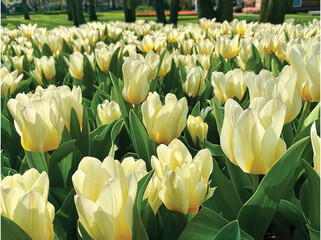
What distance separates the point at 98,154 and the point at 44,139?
11.3 inches

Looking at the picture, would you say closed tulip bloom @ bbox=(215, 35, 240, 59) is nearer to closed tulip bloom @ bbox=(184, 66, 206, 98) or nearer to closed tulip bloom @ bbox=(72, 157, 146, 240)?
closed tulip bloom @ bbox=(184, 66, 206, 98)

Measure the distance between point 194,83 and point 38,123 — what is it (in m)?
1.04

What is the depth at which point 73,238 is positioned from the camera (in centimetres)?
102

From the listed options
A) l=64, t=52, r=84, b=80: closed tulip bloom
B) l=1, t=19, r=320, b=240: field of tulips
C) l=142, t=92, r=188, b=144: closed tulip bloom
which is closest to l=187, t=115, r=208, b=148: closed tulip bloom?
l=1, t=19, r=320, b=240: field of tulips

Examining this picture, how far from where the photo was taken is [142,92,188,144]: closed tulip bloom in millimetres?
1253

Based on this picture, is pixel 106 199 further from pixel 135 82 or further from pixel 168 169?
pixel 135 82

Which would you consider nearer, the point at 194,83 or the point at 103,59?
the point at 194,83

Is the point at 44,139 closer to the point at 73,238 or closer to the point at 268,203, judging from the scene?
the point at 73,238

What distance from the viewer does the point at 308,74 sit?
127 cm

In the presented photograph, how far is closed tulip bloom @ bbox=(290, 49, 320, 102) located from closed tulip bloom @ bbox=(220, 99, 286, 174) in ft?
1.30

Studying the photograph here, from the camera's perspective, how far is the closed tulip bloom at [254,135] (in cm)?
90

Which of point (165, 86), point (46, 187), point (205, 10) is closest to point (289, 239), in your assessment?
point (46, 187)

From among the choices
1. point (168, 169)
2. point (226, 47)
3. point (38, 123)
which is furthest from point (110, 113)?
point (226, 47)

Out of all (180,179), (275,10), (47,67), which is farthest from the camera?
(275,10)
